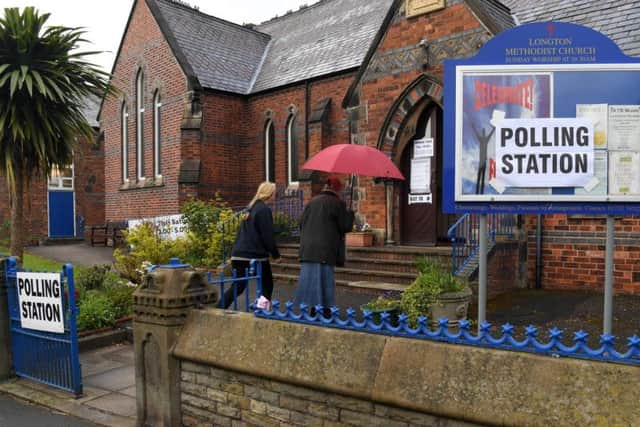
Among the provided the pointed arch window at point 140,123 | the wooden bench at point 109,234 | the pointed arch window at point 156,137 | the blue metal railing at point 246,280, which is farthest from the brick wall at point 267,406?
the pointed arch window at point 140,123

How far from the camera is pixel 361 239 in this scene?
440 inches

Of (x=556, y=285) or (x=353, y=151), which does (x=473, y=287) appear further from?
(x=353, y=151)

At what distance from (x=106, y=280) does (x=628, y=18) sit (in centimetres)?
1027

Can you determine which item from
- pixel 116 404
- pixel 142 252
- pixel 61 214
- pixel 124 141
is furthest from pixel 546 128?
pixel 61 214

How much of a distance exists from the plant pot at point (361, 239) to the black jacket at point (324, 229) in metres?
5.20

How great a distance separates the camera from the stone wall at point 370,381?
2738 mm

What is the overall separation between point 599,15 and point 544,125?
7.33 m

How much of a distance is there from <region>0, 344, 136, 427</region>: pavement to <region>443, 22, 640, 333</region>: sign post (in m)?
3.51

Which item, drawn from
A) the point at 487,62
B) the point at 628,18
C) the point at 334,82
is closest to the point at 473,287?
the point at 487,62

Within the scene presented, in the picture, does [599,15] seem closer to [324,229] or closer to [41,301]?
[324,229]

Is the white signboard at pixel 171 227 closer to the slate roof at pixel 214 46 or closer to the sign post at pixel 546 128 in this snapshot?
the slate roof at pixel 214 46

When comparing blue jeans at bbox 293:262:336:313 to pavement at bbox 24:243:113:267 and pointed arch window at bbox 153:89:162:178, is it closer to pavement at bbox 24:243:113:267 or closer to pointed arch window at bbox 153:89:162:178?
pavement at bbox 24:243:113:267

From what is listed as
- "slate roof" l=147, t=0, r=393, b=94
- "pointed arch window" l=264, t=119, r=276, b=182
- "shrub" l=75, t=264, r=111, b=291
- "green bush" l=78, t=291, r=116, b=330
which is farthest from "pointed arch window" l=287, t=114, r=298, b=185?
"green bush" l=78, t=291, r=116, b=330

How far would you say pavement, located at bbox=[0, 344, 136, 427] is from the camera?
4.84m
